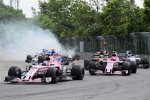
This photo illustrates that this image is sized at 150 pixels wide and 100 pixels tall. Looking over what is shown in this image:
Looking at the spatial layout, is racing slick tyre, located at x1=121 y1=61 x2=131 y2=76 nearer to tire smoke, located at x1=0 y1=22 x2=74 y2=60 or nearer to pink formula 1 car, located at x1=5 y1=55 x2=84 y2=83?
pink formula 1 car, located at x1=5 y1=55 x2=84 y2=83

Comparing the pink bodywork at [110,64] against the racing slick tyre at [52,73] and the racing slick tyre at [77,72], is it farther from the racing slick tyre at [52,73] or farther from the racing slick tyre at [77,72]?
the racing slick tyre at [52,73]

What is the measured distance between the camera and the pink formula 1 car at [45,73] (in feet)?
69.4

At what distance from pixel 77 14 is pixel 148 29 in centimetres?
2088

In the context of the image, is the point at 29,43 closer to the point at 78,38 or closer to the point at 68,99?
the point at 78,38

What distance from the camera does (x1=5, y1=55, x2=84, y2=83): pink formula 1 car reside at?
21.1 metres

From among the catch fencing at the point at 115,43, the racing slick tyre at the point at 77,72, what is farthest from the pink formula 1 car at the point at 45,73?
the catch fencing at the point at 115,43

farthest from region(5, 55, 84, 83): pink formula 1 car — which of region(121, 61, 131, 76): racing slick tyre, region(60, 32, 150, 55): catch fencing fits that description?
region(60, 32, 150, 55): catch fencing

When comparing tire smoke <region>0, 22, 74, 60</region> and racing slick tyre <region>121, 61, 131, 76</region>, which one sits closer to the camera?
racing slick tyre <region>121, 61, 131, 76</region>

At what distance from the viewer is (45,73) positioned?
848 inches

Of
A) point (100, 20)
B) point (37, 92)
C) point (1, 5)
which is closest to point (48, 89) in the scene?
point (37, 92)

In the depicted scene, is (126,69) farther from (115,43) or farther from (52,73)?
(115,43)

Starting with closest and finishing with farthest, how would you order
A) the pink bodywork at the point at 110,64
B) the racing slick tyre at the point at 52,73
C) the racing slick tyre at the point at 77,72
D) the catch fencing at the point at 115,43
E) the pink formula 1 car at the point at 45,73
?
the racing slick tyre at the point at 52,73, the pink formula 1 car at the point at 45,73, the racing slick tyre at the point at 77,72, the pink bodywork at the point at 110,64, the catch fencing at the point at 115,43

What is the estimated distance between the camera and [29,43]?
6569 cm

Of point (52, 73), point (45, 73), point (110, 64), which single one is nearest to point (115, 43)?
point (110, 64)
